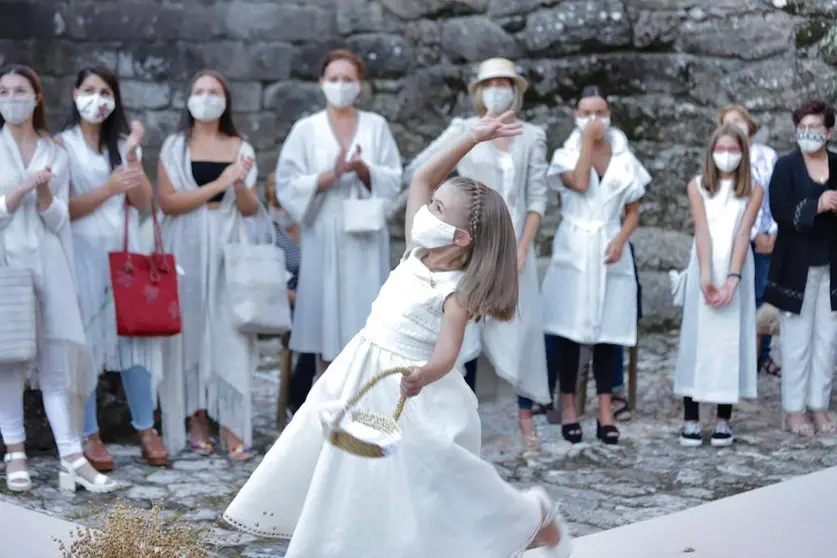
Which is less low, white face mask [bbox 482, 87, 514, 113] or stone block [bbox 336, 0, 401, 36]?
stone block [bbox 336, 0, 401, 36]

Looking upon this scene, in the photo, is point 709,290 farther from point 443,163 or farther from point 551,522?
point 551,522

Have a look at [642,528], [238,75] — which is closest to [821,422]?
[642,528]

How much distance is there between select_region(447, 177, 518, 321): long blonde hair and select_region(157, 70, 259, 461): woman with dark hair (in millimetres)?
2466

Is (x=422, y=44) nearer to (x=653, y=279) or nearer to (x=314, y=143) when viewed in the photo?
(x=653, y=279)

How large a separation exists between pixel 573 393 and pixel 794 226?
133cm

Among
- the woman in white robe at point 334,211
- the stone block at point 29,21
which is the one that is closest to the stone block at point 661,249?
the woman in white robe at point 334,211

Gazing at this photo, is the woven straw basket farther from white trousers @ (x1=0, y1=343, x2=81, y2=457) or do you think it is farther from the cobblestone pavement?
white trousers @ (x1=0, y1=343, x2=81, y2=457)

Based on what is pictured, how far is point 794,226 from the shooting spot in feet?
21.4

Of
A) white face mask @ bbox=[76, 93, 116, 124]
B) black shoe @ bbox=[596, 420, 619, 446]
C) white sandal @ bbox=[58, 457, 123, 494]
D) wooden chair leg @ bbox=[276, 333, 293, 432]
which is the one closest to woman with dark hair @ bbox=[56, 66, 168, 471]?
white face mask @ bbox=[76, 93, 116, 124]

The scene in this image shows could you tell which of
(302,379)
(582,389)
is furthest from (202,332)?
(582,389)

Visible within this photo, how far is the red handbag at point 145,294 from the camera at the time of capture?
570 centimetres

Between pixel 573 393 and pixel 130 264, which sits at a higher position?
pixel 130 264

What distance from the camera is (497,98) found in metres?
6.17

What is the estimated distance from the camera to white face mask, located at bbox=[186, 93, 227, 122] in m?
6.13
